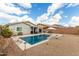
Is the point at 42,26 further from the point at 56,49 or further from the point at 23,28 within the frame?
the point at 56,49

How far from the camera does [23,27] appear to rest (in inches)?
146

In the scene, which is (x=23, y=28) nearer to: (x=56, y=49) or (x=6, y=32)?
(x=6, y=32)

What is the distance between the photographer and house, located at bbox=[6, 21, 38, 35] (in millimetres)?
3666

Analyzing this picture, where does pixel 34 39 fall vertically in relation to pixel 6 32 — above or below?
below

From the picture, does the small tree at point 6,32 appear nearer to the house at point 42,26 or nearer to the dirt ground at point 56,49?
the dirt ground at point 56,49

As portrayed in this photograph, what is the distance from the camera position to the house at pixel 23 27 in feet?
12.0

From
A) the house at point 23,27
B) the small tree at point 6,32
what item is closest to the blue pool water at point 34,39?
the house at point 23,27

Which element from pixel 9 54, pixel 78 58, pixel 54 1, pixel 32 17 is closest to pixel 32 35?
pixel 32 17

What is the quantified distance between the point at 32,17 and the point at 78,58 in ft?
4.47

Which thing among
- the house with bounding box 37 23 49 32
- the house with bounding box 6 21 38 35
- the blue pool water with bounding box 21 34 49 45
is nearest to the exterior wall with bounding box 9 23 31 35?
the house with bounding box 6 21 38 35

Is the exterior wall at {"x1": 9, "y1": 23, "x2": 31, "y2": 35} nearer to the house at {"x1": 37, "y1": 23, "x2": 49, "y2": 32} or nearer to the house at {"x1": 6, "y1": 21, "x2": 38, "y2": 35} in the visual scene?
the house at {"x1": 6, "y1": 21, "x2": 38, "y2": 35}

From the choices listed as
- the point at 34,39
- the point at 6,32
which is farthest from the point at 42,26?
the point at 6,32

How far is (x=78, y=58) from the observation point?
3.64 meters

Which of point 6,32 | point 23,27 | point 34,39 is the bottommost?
A: point 34,39
